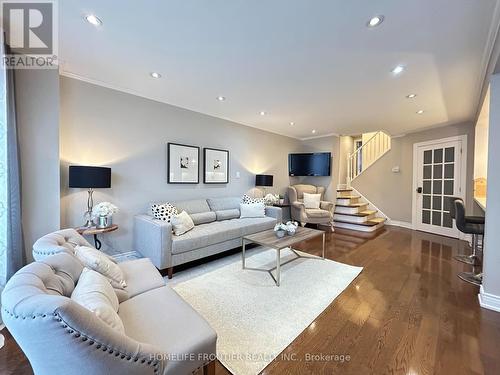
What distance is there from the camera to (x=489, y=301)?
2.07 meters

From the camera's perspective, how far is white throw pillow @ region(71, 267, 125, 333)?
0.93 m

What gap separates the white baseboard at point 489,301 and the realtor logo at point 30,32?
459 centimetres

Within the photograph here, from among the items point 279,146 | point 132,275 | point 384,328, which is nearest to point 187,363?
point 132,275

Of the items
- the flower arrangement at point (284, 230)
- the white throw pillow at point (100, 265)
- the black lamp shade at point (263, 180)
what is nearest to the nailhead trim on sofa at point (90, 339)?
the white throw pillow at point (100, 265)

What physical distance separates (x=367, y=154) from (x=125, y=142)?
651cm

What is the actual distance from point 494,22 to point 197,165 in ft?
12.6

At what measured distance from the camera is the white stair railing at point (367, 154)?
19.9 feet

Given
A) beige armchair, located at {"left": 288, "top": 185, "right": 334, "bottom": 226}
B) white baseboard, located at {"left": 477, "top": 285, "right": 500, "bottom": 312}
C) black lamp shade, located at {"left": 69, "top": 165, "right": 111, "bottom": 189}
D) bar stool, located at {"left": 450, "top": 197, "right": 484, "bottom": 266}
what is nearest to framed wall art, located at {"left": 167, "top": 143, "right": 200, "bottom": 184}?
black lamp shade, located at {"left": 69, "top": 165, "right": 111, "bottom": 189}

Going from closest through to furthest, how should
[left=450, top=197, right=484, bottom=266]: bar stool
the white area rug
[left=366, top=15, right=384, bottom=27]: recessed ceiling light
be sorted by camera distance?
the white area rug < [left=366, top=15, right=384, bottom=27]: recessed ceiling light < [left=450, top=197, right=484, bottom=266]: bar stool

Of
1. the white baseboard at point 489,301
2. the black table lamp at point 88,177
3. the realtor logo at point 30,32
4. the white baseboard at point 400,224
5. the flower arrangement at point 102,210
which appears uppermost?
the realtor logo at point 30,32

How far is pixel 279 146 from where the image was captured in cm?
580

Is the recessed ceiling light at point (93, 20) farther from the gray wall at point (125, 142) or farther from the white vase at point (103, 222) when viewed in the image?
the white vase at point (103, 222)

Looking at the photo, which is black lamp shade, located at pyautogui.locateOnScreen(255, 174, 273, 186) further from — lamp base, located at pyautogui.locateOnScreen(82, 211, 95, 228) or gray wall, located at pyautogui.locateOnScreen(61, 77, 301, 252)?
lamp base, located at pyautogui.locateOnScreen(82, 211, 95, 228)

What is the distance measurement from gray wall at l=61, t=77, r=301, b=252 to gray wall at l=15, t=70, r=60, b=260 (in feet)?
1.12
